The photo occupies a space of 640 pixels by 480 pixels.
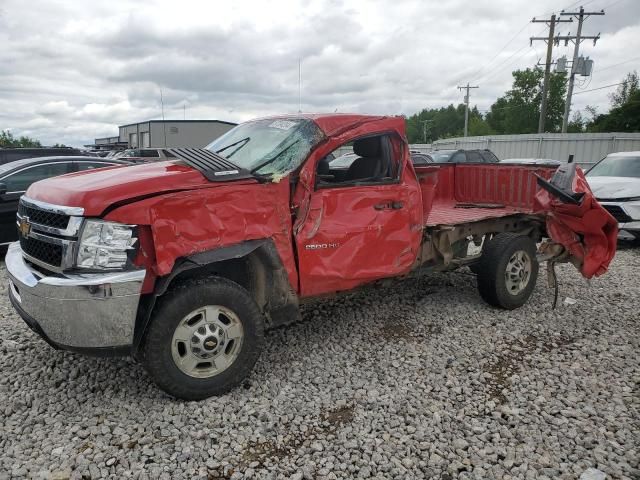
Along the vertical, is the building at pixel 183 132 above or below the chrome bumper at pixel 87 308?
above

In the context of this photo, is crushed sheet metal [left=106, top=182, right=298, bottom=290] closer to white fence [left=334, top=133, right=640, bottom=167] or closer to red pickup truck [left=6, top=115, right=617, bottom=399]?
red pickup truck [left=6, top=115, right=617, bottom=399]

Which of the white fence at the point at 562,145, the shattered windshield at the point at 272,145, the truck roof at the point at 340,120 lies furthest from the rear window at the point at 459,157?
the shattered windshield at the point at 272,145

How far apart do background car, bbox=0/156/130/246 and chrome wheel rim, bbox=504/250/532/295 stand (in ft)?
17.4

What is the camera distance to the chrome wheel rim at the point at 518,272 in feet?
17.7

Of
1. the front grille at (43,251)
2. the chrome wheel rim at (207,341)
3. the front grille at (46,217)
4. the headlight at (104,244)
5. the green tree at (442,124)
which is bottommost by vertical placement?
the chrome wheel rim at (207,341)

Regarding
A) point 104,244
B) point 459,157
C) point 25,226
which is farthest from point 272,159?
point 459,157

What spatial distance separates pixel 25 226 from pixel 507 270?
176 inches

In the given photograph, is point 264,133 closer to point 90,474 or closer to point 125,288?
point 125,288

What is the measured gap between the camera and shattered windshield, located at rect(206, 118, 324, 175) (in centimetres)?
380

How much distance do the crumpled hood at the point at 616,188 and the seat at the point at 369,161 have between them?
6.46 m

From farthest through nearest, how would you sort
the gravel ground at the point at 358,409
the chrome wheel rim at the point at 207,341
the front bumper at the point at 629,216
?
the front bumper at the point at 629,216, the chrome wheel rim at the point at 207,341, the gravel ground at the point at 358,409

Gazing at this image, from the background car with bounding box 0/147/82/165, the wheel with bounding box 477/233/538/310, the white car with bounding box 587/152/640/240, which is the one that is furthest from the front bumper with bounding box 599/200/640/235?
the background car with bounding box 0/147/82/165

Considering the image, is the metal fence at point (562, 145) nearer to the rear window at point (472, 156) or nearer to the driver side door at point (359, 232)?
the rear window at point (472, 156)

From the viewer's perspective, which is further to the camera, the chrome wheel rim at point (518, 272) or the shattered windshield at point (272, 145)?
the chrome wheel rim at point (518, 272)
